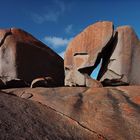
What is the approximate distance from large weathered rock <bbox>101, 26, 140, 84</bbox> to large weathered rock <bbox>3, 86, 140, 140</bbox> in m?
3.32

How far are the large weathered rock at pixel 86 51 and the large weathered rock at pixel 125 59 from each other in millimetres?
586

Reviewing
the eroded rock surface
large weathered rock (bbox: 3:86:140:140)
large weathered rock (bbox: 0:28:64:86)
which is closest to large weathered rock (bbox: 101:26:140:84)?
the eroded rock surface

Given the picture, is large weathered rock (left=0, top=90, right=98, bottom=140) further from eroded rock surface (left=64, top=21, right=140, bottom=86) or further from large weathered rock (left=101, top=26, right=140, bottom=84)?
large weathered rock (left=101, top=26, right=140, bottom=84)

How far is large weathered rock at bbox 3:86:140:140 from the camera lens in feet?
28.7

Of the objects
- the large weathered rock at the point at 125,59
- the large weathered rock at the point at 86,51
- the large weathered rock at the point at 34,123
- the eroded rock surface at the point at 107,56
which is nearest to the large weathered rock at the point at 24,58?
the large weathered rock at the point at 86,51

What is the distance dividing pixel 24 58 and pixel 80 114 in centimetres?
812

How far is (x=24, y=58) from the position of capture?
58.3 feet

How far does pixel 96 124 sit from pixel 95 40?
25.5 feet

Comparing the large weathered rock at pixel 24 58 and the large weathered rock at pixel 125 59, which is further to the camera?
the large weathered rock at pixel 24 58

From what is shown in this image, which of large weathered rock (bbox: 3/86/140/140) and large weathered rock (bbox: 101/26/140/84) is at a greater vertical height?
large weathered rock (bbox: 101/26/140/84)

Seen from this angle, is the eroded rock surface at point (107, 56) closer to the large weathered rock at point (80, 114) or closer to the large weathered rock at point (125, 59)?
the large weathered rock at point (125, 59)

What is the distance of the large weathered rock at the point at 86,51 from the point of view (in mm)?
16516

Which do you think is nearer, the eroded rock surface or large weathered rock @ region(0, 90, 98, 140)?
large weathered rock @ region(0, 90, 98, 140)

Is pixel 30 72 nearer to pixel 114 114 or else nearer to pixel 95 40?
pixel 95 40
